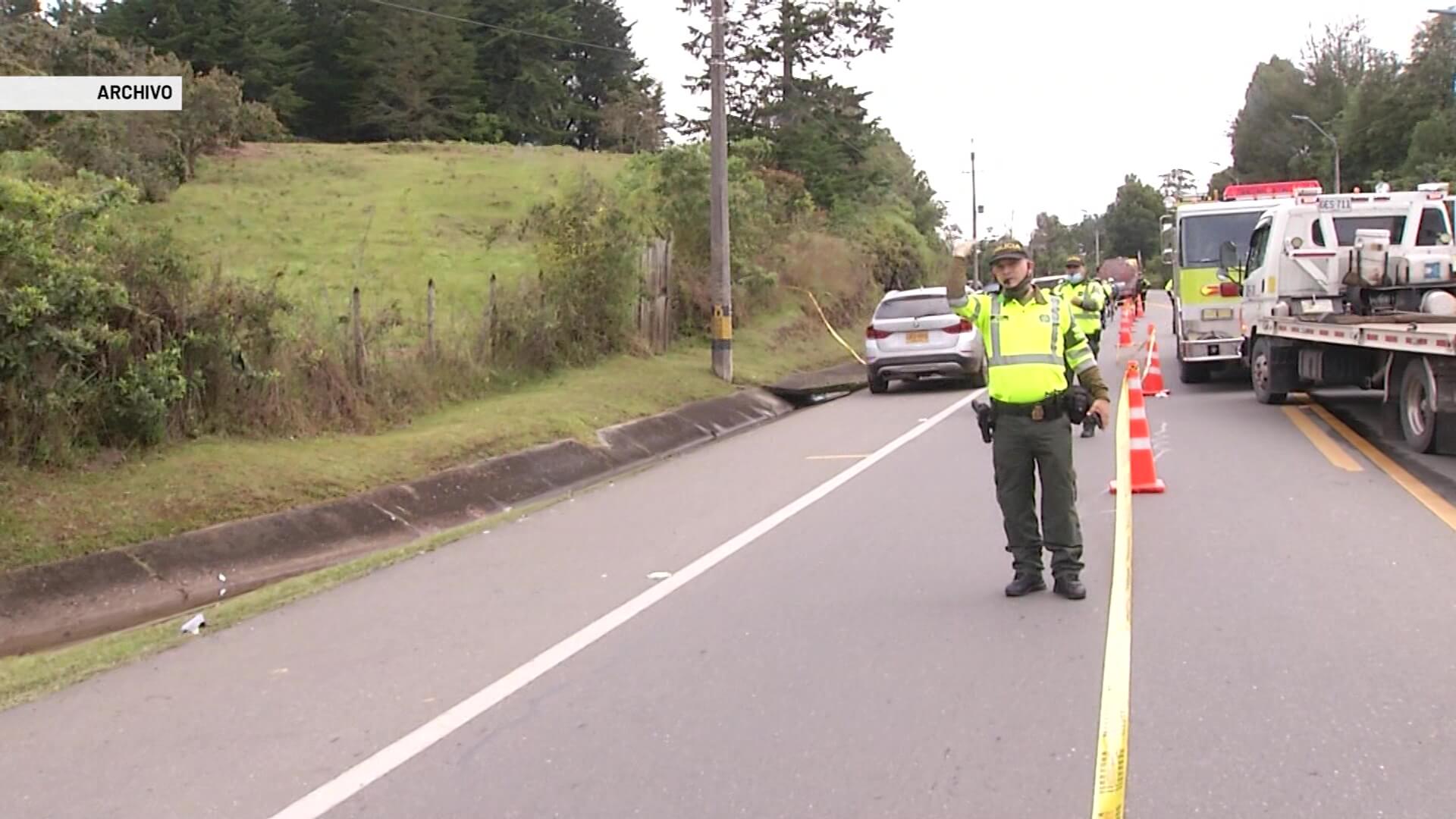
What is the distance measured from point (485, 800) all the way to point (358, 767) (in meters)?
0.68

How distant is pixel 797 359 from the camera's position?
25.1m

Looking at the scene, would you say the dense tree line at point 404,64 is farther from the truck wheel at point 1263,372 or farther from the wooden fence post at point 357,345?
the truck wheel at point 1263,372

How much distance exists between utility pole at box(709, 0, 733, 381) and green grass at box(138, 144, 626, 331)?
3.54 metres

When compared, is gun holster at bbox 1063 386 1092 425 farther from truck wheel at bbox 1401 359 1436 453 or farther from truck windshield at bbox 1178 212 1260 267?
truck windshield at bbox 1178 212 1260 267

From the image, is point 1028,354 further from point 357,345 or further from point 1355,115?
point 1355,115

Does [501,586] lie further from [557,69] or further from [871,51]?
[557,69]

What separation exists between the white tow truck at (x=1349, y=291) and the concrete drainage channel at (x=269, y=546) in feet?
23.4

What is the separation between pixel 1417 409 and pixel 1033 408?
6.23 meters

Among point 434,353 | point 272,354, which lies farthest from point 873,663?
point 434,353

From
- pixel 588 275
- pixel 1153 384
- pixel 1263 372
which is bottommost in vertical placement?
pixel 1153 384

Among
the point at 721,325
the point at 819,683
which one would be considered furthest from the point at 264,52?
the point at 819,683

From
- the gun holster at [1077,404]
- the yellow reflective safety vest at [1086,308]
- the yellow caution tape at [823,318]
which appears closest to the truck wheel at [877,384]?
the yellow reflective safety vest at [1086,308]

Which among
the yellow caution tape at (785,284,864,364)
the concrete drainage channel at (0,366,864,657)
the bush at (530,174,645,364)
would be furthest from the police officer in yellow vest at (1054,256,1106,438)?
the yellow caution tape at (785,284,864,364)

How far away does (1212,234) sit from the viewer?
18656mm
